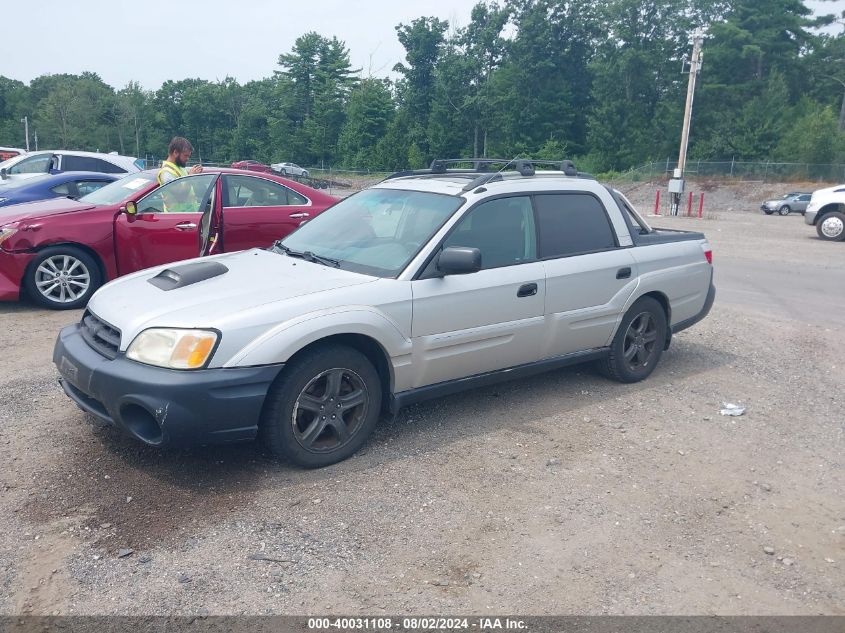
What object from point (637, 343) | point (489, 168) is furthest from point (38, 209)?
point (637, 343)

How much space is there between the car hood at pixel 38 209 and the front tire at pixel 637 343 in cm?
594

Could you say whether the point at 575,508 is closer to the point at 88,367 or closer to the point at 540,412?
the point at 540,412

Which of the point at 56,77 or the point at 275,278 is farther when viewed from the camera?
the point at 56,77

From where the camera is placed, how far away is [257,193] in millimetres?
8438

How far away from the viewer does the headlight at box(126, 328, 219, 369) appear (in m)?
3.84

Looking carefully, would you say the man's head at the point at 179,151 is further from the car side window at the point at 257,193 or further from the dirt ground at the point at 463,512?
the dirt ground at the point at 463,512

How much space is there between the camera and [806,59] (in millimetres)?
60312

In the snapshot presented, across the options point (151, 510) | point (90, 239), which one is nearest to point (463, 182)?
point (151, 510)

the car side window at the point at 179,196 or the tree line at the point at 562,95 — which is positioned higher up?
the tree line at the point at 562,95

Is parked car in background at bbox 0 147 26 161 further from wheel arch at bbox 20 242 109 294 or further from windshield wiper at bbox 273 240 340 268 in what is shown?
windshield wiper at bbox 273 240 340 268

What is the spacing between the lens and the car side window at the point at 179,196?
802cm

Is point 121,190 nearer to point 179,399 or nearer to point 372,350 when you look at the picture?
point 372,350

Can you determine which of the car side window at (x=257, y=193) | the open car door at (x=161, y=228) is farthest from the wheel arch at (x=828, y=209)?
the open car door at (x=161, y=228)

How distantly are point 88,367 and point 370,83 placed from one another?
7248cm
